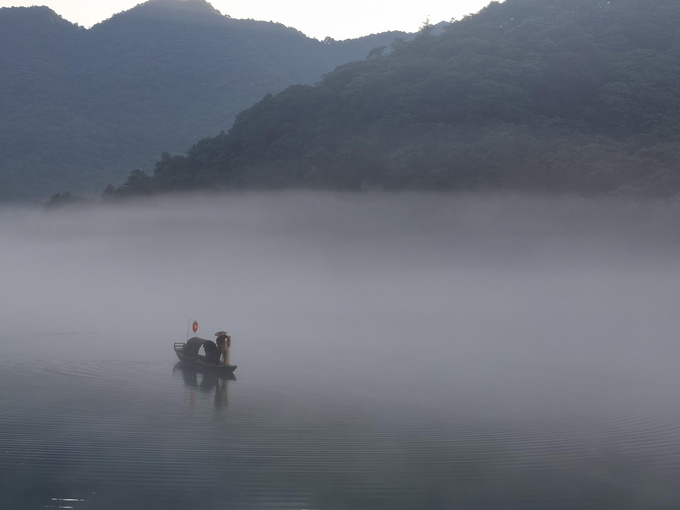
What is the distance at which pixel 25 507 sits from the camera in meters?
7.20

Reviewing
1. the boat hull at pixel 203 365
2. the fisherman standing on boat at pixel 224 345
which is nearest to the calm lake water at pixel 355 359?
the boat hull at pixel 203 365

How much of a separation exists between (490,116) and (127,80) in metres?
41.9

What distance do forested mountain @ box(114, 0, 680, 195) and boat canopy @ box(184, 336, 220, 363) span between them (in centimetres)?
2063

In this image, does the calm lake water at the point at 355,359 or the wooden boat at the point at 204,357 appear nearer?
the calm lake water at the point at 355,359

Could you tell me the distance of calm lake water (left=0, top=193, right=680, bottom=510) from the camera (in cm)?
821

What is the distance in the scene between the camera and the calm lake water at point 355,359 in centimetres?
821

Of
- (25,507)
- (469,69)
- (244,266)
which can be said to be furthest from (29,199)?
(25,507)

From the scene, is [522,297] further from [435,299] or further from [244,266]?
[244,266]

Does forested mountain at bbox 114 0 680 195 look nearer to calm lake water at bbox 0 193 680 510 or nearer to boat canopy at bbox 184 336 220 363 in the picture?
calm lake water at bbox 0 193 680 510

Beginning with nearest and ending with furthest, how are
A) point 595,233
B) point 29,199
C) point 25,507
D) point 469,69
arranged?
point 25,507, point 595,233, point 469,69, point 29,199

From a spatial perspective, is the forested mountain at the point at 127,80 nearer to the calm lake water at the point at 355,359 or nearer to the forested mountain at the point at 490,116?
the forested mountain at the point at 490,116

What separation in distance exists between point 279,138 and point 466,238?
12.1 m

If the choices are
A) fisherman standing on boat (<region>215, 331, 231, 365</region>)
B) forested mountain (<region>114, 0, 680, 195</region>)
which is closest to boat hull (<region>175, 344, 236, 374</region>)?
fisherman standing on boat (<region>215, 331, 231, 365</region>)

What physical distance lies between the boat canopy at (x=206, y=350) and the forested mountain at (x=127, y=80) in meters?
41.6
